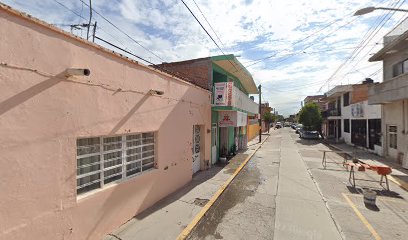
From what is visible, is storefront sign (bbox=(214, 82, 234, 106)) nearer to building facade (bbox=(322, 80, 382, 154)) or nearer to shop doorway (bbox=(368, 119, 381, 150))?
building facade (bbox=(322, 80, 382, 154))

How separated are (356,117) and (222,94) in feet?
55.9

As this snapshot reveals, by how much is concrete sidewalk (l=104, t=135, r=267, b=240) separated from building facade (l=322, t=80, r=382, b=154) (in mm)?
14849

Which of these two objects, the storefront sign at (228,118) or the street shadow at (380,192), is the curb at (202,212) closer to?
the storefront sign at (228,118)

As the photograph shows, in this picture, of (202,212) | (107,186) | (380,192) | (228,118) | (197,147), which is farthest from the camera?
(228,118)

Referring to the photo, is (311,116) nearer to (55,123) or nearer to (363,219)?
(363,219)

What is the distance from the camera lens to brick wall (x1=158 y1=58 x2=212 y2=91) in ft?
41.0

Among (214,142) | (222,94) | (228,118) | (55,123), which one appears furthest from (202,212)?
(228,118)

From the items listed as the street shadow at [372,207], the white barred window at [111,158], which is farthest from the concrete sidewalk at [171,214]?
the street shadow at [372,207]

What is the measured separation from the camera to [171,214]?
647cm

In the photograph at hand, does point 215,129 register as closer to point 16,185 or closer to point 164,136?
point 164,136

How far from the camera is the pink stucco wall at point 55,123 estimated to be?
3.44m

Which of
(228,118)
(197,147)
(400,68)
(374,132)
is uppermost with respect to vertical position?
(400,68)

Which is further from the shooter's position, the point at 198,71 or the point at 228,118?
the point at 228,118

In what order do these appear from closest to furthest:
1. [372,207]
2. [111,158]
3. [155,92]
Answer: [111,158] → [155,92] → [372,207]
